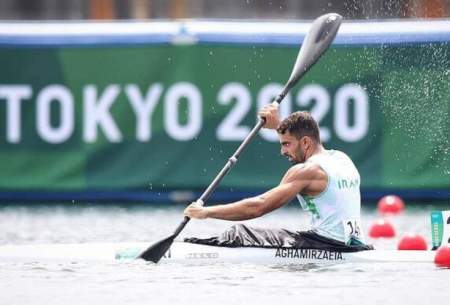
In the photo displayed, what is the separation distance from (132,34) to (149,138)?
112 centimetres

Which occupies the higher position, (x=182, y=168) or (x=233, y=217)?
(x=182, y=168)

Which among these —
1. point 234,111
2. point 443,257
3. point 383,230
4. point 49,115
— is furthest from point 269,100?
point 443,257

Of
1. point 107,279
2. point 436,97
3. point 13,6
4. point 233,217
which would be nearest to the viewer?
point 107,279

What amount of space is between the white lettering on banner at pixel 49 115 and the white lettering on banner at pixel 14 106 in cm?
18

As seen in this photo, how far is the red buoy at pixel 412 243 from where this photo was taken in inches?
444

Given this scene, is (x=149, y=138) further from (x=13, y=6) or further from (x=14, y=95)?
(x=13, y=6)

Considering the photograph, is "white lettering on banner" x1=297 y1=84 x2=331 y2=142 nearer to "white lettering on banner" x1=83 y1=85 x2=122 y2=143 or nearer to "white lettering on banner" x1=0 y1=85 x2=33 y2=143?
"white lettering on banner" x1=83 y1=85 x2=122 y2=143

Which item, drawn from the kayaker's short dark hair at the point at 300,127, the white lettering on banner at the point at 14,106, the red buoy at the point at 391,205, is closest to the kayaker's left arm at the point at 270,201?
the kayaker's short dark hair at the point at 300,127

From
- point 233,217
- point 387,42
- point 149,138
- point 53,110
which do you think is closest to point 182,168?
point 149,138

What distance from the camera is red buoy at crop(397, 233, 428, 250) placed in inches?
444

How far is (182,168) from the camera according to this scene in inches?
605

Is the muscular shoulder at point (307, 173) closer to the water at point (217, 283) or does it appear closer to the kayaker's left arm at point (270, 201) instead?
the kayaker's left arm at point (270, 201)

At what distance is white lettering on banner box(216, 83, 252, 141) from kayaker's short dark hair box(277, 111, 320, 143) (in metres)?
5.00

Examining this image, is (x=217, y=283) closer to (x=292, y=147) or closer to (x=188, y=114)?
(x=292, y=147)
